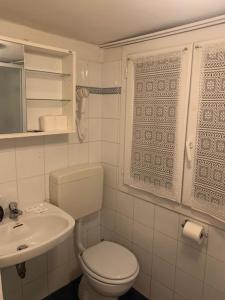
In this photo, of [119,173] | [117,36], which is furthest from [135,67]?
[119,173]

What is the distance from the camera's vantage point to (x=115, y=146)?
2062 millimetres

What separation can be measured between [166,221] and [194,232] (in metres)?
0.27

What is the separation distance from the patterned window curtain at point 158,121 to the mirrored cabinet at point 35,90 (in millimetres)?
475

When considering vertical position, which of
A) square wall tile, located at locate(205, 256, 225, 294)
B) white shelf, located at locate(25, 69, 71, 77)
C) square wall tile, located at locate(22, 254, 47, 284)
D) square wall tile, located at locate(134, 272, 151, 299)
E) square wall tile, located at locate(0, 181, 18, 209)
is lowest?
square wall tile, located at locate(134, 272, 151, 299)

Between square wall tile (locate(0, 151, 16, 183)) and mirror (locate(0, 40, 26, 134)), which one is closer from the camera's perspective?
mirror (locate(0, 40, 26, 134))

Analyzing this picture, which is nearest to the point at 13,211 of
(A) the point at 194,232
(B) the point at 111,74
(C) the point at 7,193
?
(C) the point at 7,193

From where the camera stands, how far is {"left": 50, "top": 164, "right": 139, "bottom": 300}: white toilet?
1635 millimetres

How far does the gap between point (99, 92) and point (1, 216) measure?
4.03 feet

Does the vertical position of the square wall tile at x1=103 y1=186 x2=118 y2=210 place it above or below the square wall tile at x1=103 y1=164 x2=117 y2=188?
below

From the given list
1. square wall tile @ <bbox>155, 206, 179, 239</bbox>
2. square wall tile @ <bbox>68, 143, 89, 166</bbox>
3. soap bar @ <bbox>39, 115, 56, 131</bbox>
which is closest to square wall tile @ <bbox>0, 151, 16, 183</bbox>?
soap bar @ <bbox>39, 115, 56, 131</bbox>

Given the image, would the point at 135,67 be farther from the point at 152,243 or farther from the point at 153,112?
the point at 152,243

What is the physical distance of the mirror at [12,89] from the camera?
56.6 inches

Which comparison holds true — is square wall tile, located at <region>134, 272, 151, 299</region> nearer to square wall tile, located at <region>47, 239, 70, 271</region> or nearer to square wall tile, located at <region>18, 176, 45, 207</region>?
square wall tile, located at <region>47, 239, 70, 271</region>

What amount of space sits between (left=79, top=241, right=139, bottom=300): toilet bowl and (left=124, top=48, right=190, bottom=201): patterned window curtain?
1.75 feet
